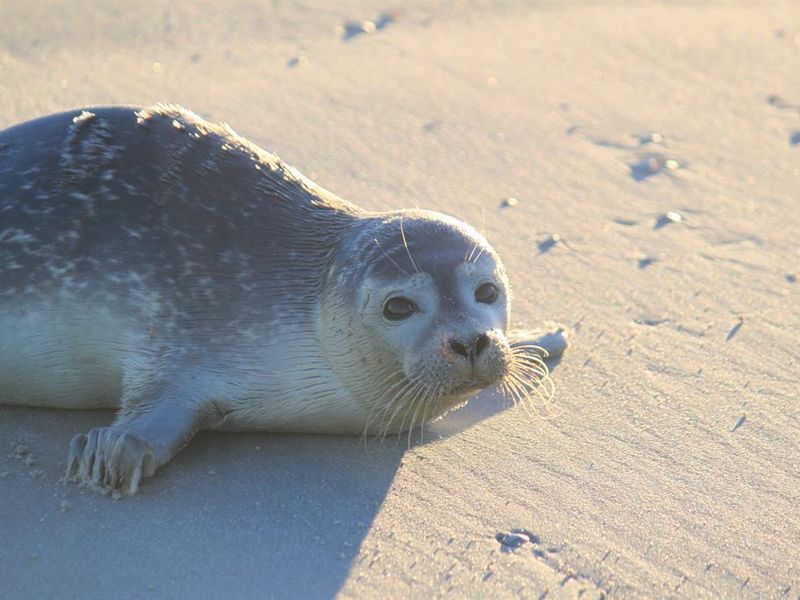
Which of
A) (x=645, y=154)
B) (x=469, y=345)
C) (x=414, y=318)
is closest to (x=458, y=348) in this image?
(x=469, y=345)

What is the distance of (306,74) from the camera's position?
7.69m

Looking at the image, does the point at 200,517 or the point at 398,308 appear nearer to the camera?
the point at 200,517

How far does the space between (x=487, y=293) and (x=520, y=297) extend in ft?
3.94

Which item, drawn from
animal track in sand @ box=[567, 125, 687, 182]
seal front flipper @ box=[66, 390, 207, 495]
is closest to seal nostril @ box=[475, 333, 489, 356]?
seal front flipper @ box=[66, 390, 207, 495]

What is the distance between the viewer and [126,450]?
13.2 feet

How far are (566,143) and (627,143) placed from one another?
347 mm

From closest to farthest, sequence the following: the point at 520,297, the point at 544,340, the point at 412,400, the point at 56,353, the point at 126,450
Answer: the point at 126,450 → the point at 412,400 → the point at 56,353 → the point at 544,340 → the point at 520,297

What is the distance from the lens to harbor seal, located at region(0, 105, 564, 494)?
4.38m

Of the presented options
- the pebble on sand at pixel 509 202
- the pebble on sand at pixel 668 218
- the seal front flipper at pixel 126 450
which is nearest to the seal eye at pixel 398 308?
the seal front flipper at pixel 126 450

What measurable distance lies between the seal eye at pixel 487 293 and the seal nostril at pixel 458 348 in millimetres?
256

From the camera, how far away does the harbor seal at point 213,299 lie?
14.4ft

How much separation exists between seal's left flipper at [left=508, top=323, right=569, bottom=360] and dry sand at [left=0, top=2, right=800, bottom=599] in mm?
64

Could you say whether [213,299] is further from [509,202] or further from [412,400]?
[509,202]

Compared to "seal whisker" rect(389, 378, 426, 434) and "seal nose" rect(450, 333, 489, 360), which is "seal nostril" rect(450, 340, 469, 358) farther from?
"seal whisker" rect(389, 378, 426, 434)
